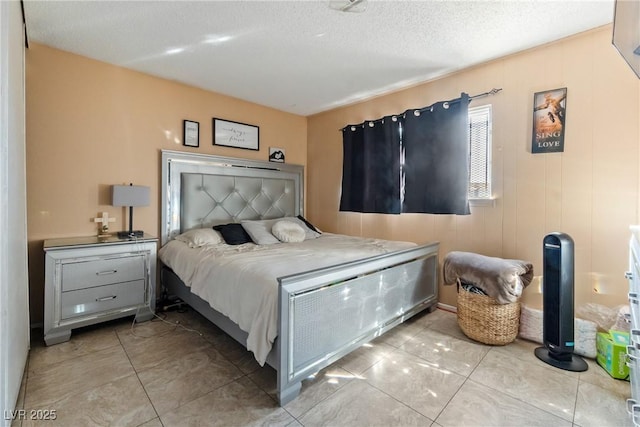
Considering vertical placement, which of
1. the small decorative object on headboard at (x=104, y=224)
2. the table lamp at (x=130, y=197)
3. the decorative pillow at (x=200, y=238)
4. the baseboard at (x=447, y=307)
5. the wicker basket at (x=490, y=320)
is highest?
the table lamp at (x=130, y=197)

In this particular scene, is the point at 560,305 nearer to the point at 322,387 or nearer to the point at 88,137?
the point at 322,387

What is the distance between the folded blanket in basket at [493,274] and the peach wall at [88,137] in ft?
10.0

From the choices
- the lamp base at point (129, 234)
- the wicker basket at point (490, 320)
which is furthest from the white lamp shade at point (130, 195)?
the wicker basket at point (490, 320)

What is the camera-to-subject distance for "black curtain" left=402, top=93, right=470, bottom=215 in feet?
9.23

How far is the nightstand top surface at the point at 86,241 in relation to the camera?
2287 mm

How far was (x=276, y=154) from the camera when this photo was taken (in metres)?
4.17

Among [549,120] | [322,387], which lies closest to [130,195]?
[322,387]

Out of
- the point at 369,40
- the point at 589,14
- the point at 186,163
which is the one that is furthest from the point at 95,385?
the point at 589,14

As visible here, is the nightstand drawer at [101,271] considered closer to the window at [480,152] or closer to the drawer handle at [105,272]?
the drawer handle at [105,272]

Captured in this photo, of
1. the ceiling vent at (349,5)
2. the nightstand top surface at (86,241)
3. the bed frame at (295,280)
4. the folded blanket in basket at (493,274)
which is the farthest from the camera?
the nightstand top surface at (86,241)

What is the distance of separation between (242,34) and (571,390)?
11.1 ft

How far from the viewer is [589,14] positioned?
1999 millimetres

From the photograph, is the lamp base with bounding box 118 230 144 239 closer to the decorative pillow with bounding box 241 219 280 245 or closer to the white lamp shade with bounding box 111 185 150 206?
the white lamp shade with bounding box 111 185 150 206

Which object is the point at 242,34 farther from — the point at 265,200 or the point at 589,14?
the point at 589,14
